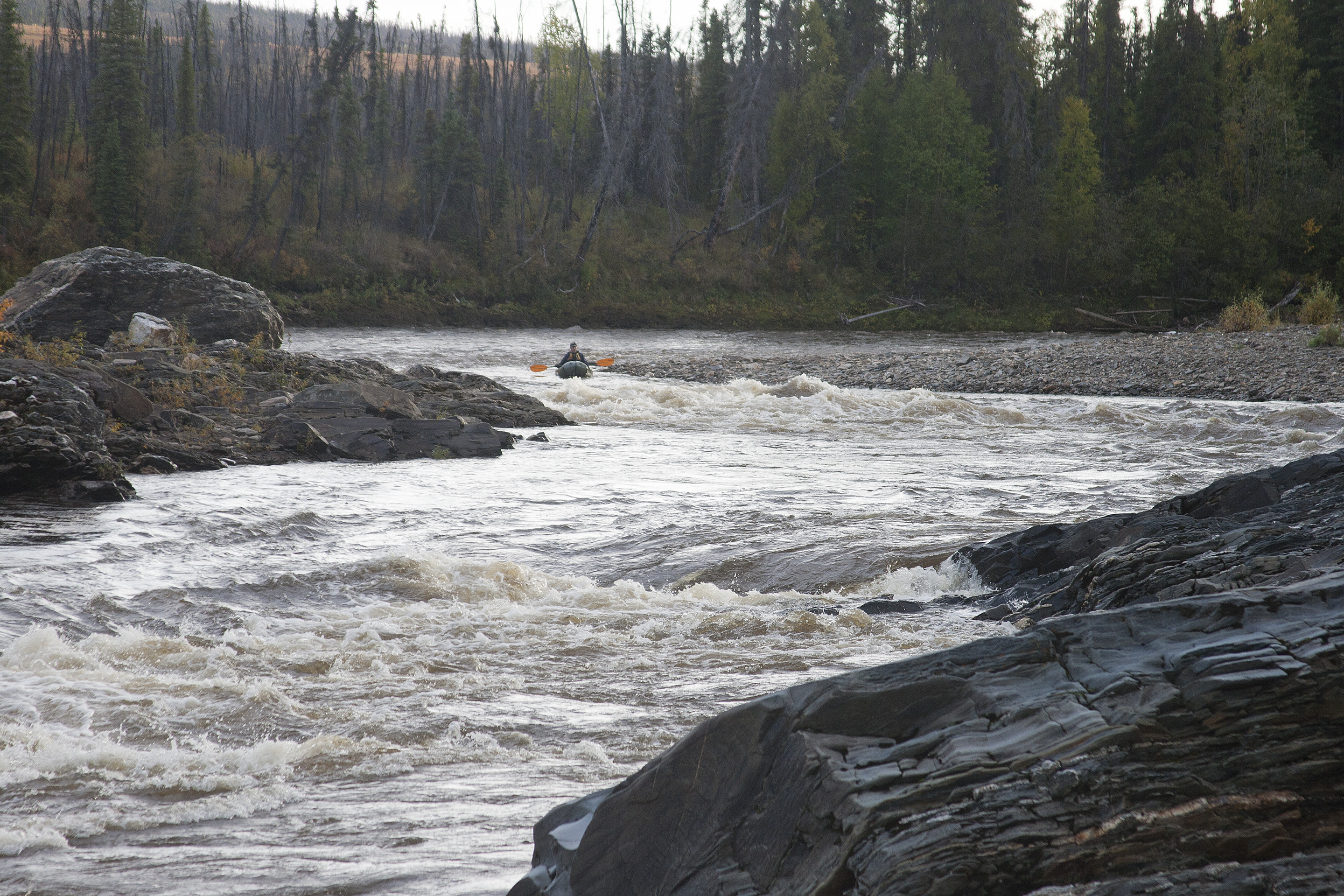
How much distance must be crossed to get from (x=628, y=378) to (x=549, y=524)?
47.9 ft

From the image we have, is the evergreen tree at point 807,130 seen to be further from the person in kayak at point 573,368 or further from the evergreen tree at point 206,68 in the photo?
the evergreen tree at point 206,68

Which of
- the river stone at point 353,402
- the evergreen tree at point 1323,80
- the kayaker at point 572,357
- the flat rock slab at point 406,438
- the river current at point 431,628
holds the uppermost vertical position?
the evergreen tree at point 1323,80

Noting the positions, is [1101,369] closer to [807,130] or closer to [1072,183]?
[1072,183]

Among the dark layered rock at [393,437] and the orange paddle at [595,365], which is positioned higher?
the orange paddle at [595,365]

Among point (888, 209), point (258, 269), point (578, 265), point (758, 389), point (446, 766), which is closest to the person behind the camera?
point (446, 766)

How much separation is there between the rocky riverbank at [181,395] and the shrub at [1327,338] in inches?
642

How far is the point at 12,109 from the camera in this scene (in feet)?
147

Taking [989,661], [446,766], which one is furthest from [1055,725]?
[446,766]

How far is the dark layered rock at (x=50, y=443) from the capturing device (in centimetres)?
930

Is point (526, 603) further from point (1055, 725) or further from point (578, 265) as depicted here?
point (578, 265)

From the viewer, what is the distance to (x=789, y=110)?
51.2 meters

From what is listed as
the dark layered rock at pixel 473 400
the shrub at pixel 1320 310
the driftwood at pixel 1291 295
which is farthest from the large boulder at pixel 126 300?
the driftwood at pixel 1291 295

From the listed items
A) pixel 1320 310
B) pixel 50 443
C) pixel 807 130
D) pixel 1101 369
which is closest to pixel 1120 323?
pixel 1320 310

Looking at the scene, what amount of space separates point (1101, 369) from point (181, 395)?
1767 cm
